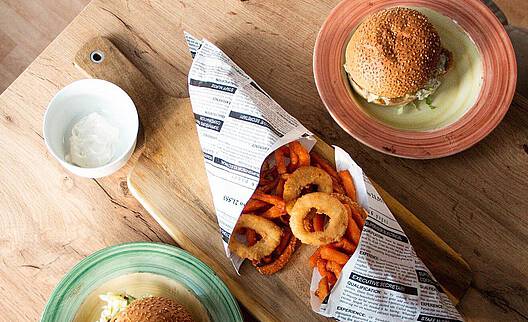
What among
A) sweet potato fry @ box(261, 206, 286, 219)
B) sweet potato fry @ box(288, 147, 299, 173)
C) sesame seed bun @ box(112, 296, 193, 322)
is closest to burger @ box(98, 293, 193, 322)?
sesame seed bun @ box(112, 296, 193, 322)

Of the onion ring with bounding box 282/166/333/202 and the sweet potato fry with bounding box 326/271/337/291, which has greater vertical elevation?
the onion ring with bounding box 282/166/333/202

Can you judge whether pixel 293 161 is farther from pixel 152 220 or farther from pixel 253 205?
pixel 152 220

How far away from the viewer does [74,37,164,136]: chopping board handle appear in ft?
4.37

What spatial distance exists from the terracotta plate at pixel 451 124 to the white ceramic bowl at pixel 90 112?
40cm

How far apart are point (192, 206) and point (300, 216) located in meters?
0.23

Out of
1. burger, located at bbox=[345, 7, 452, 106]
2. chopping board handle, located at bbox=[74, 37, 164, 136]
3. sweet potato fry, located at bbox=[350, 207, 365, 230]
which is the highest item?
burger, located at bbox=[345, 7, 452, 106]

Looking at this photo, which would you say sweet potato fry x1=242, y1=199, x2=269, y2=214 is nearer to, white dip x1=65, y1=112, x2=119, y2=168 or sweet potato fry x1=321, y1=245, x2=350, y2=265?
sweet potato fry x1=321, y1=245, x2=350, y2=265

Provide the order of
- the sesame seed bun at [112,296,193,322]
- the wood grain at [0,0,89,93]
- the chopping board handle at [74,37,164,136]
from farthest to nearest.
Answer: the wood grain at [0,0,89,93] < the chopping board handle at [74,37,164,136] < the sesame seed bun at [112,296,193,322]

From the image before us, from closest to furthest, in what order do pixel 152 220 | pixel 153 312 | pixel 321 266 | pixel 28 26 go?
pixel 153 312 < pixel 321 266 < pixel 152 220 < pixel 28 26

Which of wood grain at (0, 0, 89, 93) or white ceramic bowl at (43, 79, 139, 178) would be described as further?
wood grain at (0, 0, 89, 93)

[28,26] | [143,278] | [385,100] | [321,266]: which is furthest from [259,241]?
[28,26]

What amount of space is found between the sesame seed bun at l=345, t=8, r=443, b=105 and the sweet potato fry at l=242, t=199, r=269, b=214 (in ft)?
1.04

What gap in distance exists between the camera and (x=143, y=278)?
1.22m

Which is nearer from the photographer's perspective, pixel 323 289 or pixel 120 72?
pixel 323 289
